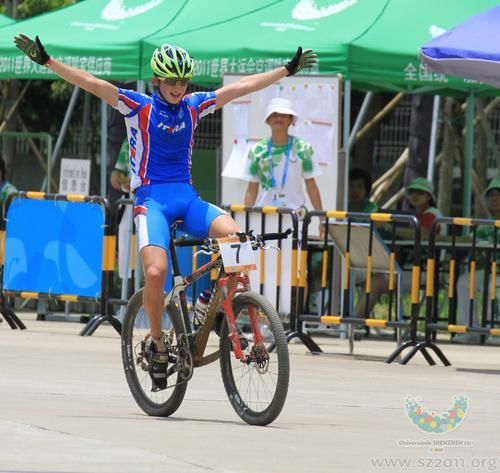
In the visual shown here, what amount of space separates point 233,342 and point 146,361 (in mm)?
766

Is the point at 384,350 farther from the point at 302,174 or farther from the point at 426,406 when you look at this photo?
the point at 426,406

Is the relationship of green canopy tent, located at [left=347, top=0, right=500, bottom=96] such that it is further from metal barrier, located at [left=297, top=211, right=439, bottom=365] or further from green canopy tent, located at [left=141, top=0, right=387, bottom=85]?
metal barrier, located at [left=297, top=211, right=439, bottom=365]

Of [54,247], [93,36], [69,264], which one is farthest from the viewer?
[93,36]

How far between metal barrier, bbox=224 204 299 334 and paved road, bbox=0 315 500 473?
0.83 meters

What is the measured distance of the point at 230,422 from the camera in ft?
32.6

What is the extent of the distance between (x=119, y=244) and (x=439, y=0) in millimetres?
4079

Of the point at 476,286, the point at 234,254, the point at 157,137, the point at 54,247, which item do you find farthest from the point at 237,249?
the point at 476,286

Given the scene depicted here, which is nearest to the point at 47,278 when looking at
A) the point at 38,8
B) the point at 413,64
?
the point at 413,64

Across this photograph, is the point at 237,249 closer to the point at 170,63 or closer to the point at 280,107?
the point at 170,63

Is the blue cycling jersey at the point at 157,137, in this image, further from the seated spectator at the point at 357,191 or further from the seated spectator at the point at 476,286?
the seated spectator at the point at 357,191

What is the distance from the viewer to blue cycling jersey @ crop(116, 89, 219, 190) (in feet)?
34.4

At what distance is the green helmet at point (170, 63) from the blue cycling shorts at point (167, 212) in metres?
0.64

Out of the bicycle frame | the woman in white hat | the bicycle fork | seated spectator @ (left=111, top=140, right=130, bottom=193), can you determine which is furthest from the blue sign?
the bicycle fork

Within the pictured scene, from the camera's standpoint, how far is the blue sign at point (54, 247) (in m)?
16.9
